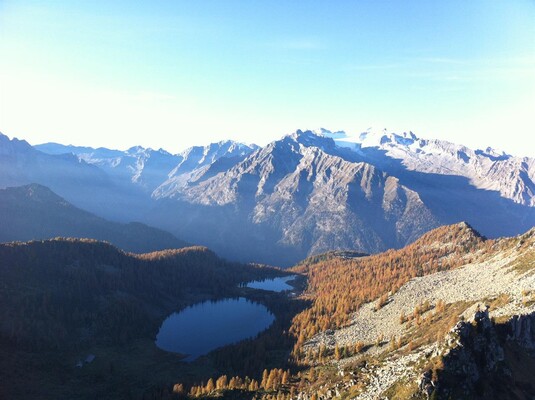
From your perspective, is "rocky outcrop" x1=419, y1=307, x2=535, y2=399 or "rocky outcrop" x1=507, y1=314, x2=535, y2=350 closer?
"rocky outcrop" x1=419, y1=307, x2=535, y2=399

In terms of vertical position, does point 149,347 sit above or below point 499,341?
below

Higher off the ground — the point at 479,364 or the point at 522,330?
the point at 522,330

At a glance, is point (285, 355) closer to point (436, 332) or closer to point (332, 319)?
point (332, 319)

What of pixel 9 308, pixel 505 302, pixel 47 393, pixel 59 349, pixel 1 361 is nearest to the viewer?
pixel 505 302

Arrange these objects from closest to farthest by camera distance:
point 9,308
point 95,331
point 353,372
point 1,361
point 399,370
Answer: point 399,370 → point 353,372 → point 1,361 → point 9,308 → point 95,331

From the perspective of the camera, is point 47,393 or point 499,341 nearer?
point 499,341

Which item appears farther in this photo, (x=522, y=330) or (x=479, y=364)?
(x=522, y=330)

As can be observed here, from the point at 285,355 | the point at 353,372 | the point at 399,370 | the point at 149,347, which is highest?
the point at 399,370

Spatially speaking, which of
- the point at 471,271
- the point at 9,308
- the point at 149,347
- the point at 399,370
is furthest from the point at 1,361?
the point at 471,271

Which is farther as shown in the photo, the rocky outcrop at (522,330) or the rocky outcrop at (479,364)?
the rocky outcrop at (522,330)

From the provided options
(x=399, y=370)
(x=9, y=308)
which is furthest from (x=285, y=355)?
(x=9, y=308)
